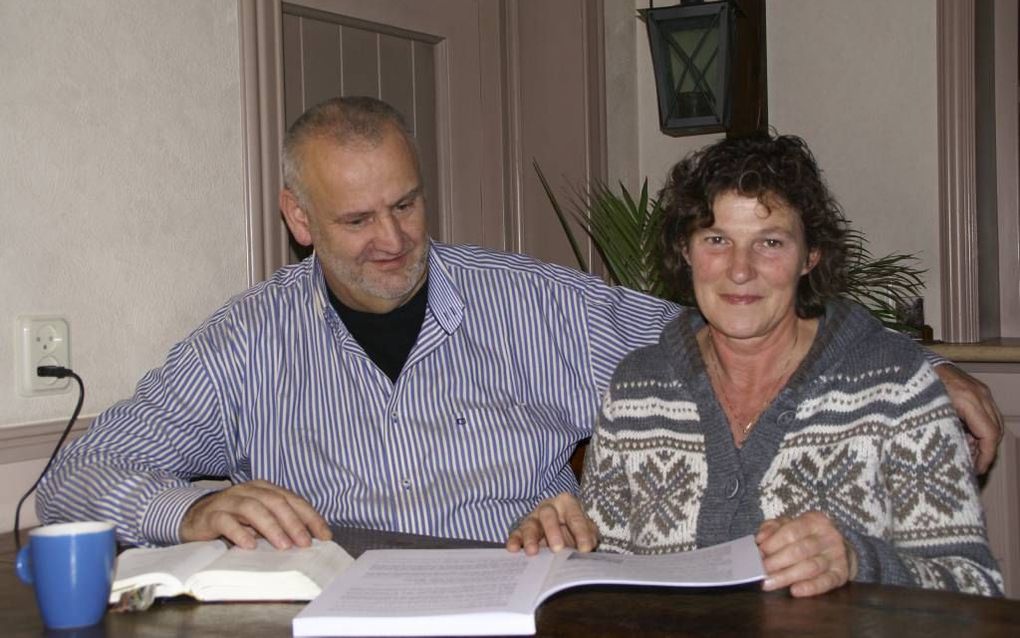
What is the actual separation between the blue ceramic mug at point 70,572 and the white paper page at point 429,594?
236 mm

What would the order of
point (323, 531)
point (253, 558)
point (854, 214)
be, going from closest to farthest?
point (253, 558)
point (323, 531)
point (854, 214)

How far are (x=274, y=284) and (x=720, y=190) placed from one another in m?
0.83

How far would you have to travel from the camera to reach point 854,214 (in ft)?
10.8

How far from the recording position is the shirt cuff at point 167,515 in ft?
5.03

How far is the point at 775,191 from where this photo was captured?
169 centimetres

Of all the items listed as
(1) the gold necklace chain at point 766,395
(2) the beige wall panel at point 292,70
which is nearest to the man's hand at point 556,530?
(1) the gold necklace chain at point 766,395

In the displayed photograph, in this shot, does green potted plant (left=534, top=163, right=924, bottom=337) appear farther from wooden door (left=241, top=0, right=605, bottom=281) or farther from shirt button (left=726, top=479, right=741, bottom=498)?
shirt button (left=726, top=479, right=741, bottom=498)

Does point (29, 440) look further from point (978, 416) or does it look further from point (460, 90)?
point (460, 90)

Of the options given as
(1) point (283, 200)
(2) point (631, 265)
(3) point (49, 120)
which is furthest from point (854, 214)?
(3) point (49, 120)

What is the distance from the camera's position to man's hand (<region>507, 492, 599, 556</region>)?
1.36 m

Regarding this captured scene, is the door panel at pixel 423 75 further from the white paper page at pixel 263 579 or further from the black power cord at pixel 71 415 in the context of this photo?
the white paper page at pixel 263 579

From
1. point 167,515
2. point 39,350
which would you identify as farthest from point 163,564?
point 39,350

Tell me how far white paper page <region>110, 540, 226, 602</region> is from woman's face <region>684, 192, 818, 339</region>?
0.80 metres

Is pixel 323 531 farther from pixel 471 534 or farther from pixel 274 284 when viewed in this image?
pixel 274 284
